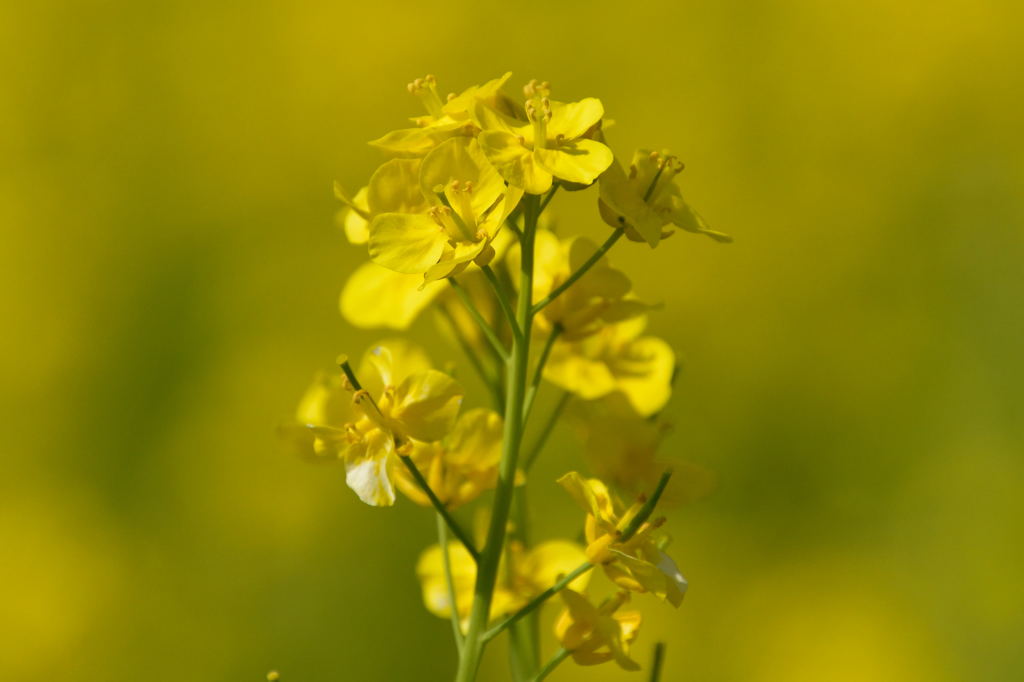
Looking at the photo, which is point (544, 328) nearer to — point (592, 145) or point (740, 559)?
point (592, 145)

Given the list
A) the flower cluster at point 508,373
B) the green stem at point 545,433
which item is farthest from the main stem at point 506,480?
the green stem at point 545,433

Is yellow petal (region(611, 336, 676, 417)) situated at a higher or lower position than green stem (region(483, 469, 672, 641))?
lower

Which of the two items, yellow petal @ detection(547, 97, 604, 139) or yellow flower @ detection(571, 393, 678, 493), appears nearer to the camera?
yellow petal @ detection(547, 97, 604, 139)

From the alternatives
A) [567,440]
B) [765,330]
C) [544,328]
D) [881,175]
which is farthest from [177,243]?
[544,328]

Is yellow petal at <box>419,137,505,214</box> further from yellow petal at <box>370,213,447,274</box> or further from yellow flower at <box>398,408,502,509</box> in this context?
yellow flower at <box>398,408,502,509</box>

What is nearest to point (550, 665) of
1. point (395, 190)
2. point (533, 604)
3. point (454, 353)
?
point (533, 604)

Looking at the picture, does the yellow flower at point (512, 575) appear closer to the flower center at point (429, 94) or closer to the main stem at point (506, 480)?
the main stem at point (506, 480)

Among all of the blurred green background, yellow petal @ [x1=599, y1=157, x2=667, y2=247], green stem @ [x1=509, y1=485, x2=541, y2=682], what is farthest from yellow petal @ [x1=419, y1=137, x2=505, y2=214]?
the blurred green background
